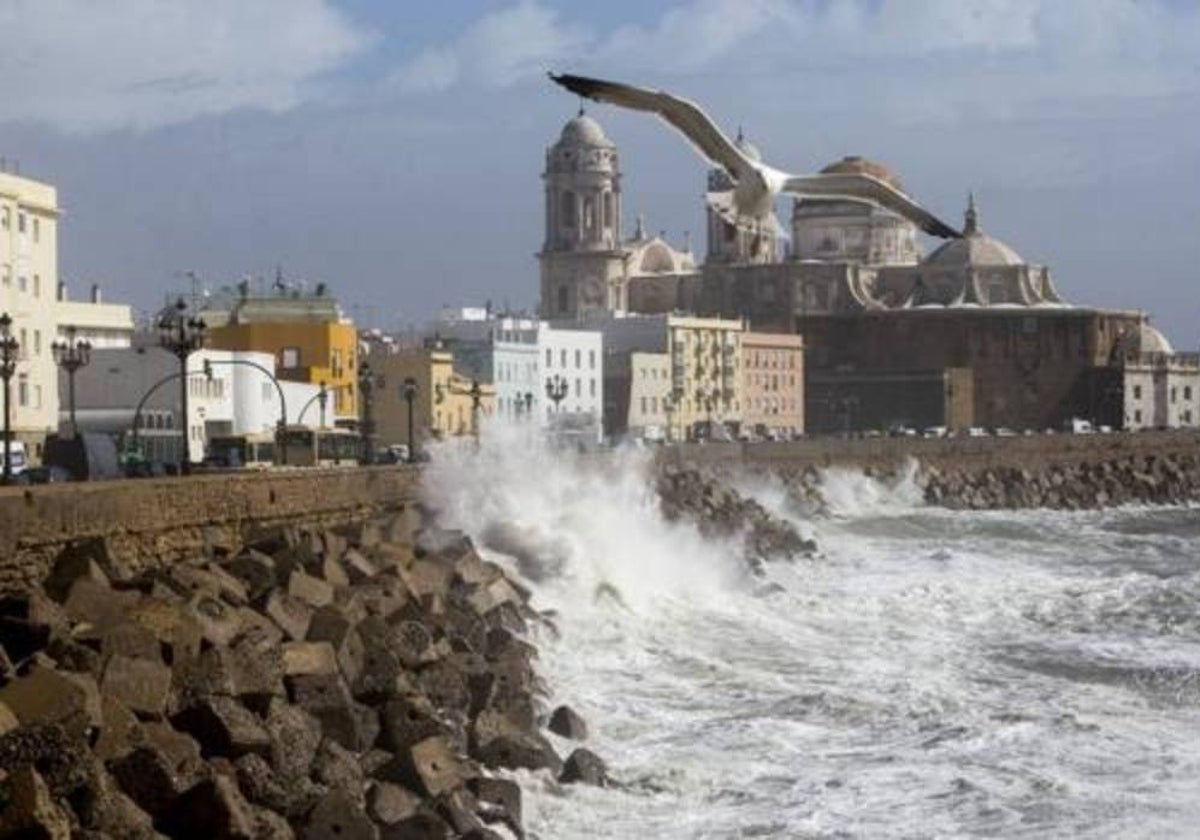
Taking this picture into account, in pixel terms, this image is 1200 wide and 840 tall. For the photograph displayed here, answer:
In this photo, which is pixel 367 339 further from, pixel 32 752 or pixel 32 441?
pixel 32 752

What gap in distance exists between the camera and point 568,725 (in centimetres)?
1684

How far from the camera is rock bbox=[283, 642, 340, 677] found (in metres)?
14.7

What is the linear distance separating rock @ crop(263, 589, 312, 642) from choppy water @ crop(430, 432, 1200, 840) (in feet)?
6.16

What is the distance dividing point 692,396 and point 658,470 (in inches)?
1693

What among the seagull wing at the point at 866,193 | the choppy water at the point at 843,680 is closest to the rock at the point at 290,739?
the choppy water at the point at 843,680

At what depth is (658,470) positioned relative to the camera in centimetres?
4441

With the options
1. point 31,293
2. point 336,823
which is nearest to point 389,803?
point 336,823

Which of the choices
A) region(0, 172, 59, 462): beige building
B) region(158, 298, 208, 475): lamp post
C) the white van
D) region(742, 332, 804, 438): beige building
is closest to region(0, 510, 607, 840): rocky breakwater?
region(158, 298, 208, 475): lamp post

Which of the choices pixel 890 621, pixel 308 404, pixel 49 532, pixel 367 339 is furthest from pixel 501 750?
pixel 367 339

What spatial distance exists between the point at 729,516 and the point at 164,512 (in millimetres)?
20850

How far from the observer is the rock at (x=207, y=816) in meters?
11.6

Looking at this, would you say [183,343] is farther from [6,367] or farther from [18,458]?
[18,458]

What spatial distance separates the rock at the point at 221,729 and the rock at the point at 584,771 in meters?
2.80

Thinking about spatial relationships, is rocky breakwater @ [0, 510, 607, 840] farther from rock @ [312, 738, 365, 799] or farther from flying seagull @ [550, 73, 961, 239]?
flying seagull @ [550, 73, 961, 239]
